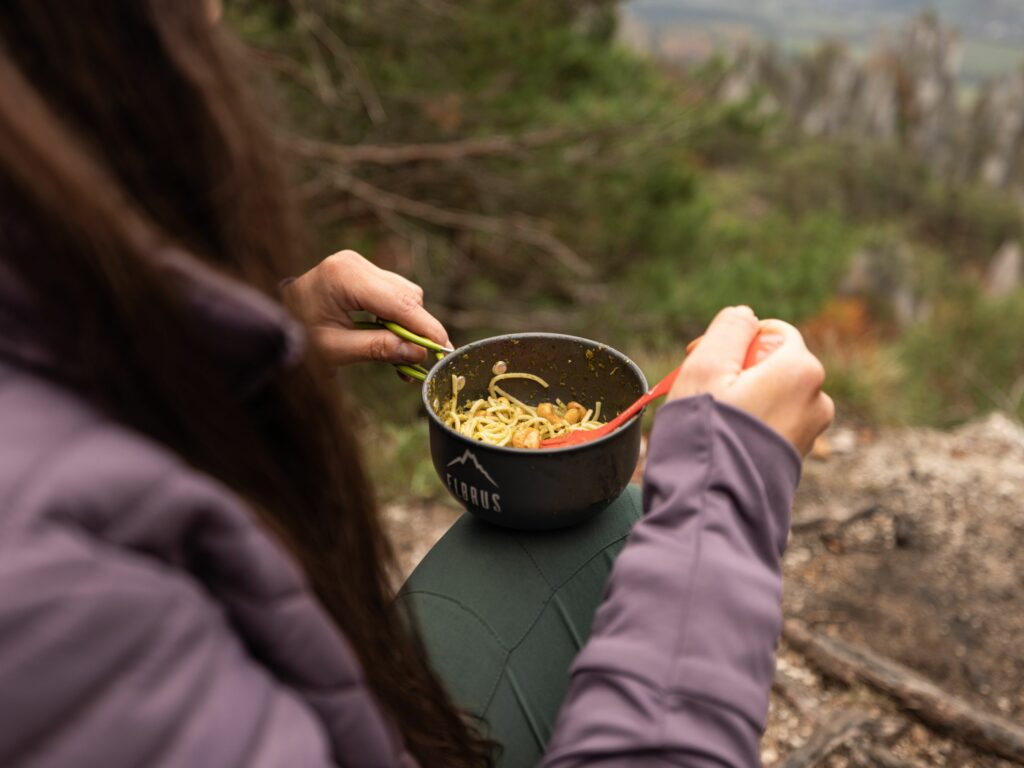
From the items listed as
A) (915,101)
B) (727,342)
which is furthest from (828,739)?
(915,101)

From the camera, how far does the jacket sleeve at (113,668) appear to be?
Result: 474mm

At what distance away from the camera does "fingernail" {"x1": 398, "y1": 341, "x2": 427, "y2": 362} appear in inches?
54.7

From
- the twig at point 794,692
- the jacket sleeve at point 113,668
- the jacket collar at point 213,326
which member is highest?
the jacket collar at point 213,326

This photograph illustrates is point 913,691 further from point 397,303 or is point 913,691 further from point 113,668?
point 113,668

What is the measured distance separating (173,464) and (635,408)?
739mm

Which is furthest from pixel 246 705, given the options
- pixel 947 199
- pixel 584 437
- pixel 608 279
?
pixel 947 199

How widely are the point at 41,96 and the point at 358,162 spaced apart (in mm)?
4663

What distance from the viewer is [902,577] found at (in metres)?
2.21

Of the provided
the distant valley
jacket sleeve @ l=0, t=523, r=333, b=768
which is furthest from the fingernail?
the distant valley

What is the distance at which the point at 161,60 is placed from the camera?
1.90ft

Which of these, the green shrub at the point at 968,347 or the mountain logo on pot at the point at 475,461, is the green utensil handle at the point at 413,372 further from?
the green shrub at the point at 968,347

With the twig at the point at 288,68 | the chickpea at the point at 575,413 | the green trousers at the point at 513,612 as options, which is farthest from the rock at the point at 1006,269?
the green trousers at the point at 513,612

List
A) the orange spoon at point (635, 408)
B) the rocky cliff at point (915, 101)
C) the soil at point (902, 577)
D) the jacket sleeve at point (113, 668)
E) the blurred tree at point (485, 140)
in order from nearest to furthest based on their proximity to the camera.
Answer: the jacket sleeve at point (113, 668) < the orange spoon at point (635, 408) < the soil at point (902, 577) < the blurred tree at point (485, 140) < the rocky cliff at point (915, 101)

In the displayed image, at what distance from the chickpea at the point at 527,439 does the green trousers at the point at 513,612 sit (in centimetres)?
16
